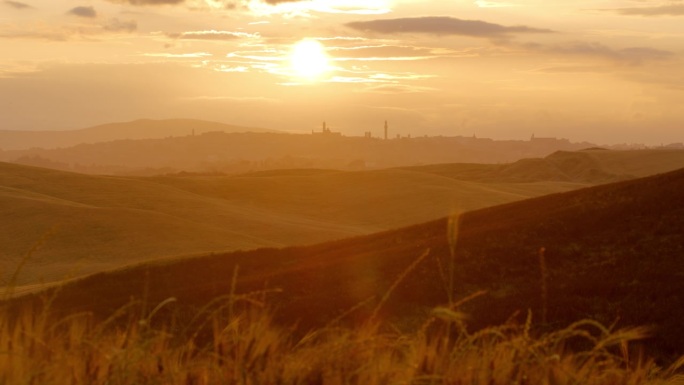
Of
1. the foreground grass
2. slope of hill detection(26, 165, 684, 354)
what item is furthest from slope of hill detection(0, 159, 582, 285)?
the foreground grass

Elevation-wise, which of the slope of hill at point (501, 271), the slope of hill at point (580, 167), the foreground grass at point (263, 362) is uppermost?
the foreground grass at point (263, 362)

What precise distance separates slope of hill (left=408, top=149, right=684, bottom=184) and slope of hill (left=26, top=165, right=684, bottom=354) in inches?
3617

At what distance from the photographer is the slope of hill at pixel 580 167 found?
11406cm

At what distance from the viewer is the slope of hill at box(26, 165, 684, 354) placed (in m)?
15.0

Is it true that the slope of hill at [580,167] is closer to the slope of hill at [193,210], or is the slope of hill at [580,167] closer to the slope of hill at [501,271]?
the slope of hill at [193,210]

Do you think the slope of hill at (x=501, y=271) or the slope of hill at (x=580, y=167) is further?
the slope of hill at (x=580, y=167)

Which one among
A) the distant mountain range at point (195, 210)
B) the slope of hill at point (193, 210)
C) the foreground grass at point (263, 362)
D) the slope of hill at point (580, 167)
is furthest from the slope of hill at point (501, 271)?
the slope of hill at point (580, 167)

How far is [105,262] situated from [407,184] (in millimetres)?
44518

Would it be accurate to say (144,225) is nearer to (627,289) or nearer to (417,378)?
(627,289)

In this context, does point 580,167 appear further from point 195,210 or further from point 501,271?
point 501,271

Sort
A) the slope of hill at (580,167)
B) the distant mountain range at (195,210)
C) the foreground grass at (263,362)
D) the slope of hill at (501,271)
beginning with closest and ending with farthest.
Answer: the foreground grass at (263,362), the slope of hill at (501,271), the distant mountain range at (195,210), the slope of hill at (580,167)

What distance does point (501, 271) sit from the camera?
17688mm

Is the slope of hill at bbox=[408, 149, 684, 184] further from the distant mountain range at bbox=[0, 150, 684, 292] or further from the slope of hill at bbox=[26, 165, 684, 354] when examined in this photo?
the slope of hill at bbox=[26, 165, 684, 354]

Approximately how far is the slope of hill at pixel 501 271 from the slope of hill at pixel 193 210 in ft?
46.0
